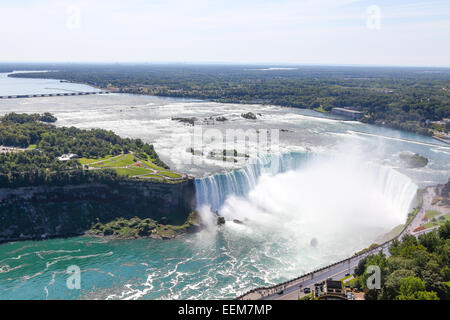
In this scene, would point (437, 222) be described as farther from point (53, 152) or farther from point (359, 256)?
point (53, 152)

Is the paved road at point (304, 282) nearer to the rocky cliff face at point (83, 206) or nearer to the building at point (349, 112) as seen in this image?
the rocky cliff face at point (83, 206)

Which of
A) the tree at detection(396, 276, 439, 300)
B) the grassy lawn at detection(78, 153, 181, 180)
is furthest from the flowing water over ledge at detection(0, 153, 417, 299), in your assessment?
the tree at detection(396, 276, 439, 300)

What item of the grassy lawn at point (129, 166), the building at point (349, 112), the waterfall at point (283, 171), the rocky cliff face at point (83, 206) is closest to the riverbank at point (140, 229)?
the rocky cliff face at point (83, 206)

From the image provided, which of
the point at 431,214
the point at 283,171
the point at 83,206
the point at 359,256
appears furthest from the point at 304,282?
the point at 283,171

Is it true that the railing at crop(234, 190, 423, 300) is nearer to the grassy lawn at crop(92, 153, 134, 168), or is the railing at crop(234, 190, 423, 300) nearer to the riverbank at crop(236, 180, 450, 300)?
the riverbank at crop(236, 180, 450, 300)
